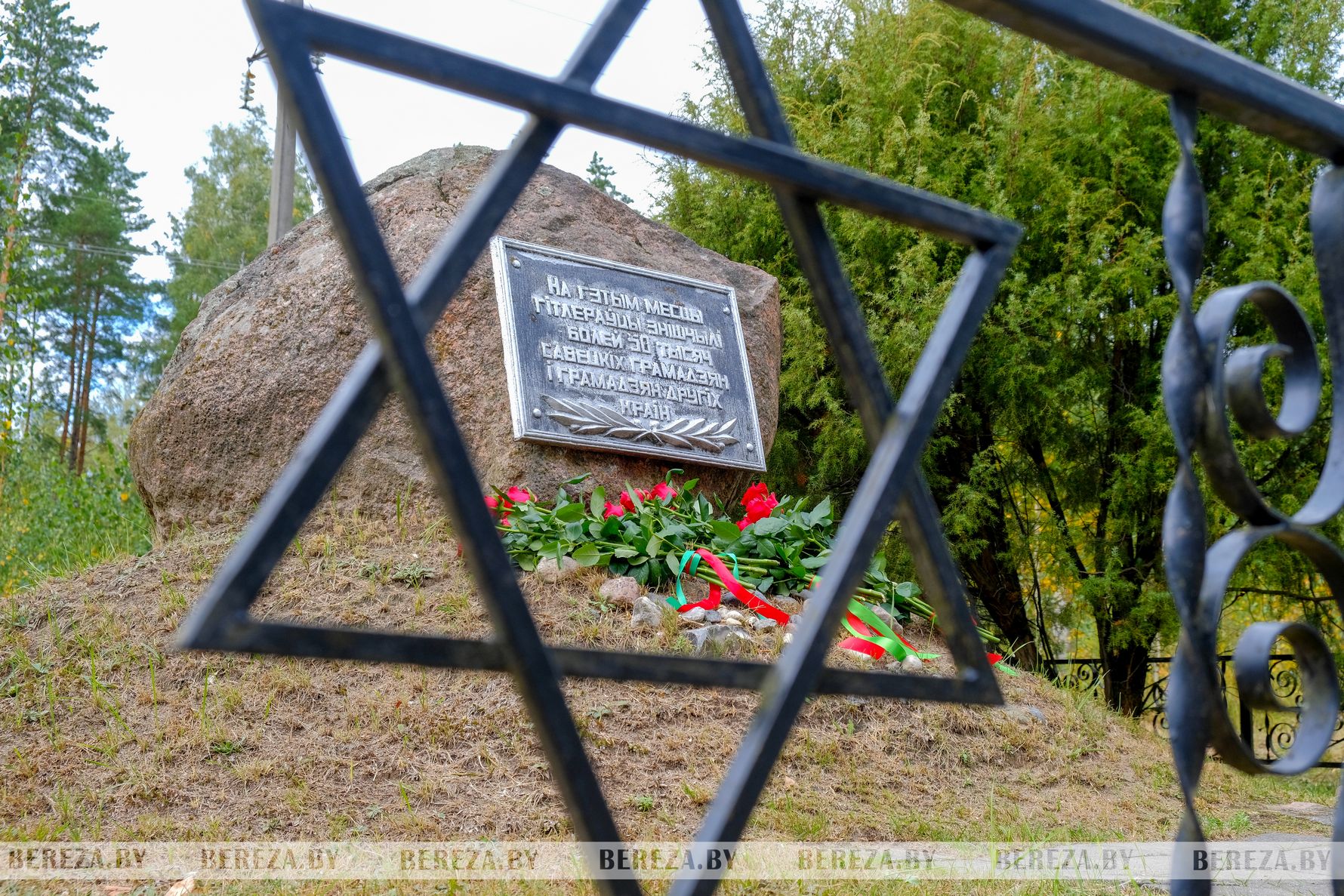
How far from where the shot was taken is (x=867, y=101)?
6.58 m

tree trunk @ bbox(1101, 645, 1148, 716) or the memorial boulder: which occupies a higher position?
the memorial boulder

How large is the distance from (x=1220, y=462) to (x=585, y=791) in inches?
21.3

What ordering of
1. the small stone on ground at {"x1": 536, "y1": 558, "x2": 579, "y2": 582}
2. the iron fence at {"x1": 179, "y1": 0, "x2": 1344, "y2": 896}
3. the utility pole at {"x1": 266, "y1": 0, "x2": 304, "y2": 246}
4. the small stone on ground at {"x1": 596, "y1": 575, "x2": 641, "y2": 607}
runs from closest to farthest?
the iron fence at {"x1": 179, "y1": 0, "x2": 1344, "y2": 896}, the small stone on ground at {"x1": 596, "y1": 575, "x2": 641, "y2": 607}, the small stone on ground at {"x1": 536, "y1": 558, "x2": 579, "y2": 582}, the utility pole at {"x1": 266, "y1": 0, "x2": 304, "y2": 246}

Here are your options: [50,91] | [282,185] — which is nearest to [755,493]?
[282,185]

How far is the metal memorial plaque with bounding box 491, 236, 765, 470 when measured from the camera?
4.29 meters

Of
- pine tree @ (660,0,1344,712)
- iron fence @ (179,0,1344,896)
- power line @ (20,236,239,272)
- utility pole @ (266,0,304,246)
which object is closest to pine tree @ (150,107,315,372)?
power line @ (20,236,239,272)

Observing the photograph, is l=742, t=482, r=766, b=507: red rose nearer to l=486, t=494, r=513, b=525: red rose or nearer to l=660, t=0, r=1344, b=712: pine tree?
l=486, t=494, r=513, b=525: red rose

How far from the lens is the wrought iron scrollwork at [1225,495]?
2.50 feet

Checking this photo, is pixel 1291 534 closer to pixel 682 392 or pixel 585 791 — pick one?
pixel 585 791

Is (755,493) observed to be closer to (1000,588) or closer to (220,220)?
(1000,588)

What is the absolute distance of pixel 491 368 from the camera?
4480 mm

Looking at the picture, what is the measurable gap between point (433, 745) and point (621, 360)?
2.09m

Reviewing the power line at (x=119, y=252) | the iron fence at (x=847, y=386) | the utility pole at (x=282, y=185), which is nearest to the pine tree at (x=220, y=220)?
the power line at (x=119, y=252)

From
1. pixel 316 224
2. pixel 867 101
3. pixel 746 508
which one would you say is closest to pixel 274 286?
pixel 316 224
